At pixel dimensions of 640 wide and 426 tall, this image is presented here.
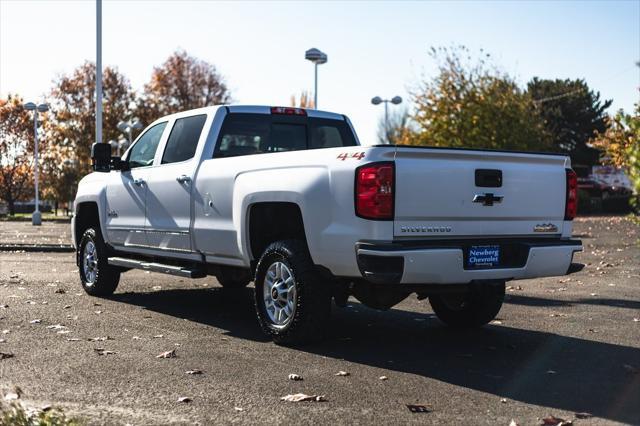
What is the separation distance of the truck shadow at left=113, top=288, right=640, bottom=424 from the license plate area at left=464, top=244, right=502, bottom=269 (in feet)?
2.49

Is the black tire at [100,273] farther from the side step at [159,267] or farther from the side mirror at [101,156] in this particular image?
the side mirror at [101,156]

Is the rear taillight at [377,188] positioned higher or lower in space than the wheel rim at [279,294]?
higher

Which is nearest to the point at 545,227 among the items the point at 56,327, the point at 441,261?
the point at 441,261

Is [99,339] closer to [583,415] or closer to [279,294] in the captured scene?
[279,294]

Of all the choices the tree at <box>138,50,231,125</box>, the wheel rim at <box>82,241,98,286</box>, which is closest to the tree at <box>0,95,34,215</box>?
the tree at <box>138,50,231,125</box>

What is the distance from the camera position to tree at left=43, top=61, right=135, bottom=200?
56.0 m

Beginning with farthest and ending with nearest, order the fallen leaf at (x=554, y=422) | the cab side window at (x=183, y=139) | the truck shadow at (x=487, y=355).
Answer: the cab side window at (x=183, y=139) < the truck shadow at (x=487, y=355) < the fallen leaf at (x=554, y=422)

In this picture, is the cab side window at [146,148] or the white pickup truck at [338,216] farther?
the cab side window at [146,148]

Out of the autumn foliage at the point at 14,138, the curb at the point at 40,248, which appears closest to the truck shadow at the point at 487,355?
the curb at the point at 40,248

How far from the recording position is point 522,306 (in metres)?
9.46

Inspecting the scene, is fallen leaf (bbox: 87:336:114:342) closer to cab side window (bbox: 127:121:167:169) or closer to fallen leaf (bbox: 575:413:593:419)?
cab side window (bbox: 127:121:167:169)

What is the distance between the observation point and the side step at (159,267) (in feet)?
26.3

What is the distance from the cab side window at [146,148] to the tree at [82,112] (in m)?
47.3

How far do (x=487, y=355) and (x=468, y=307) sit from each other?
1.29 meters
